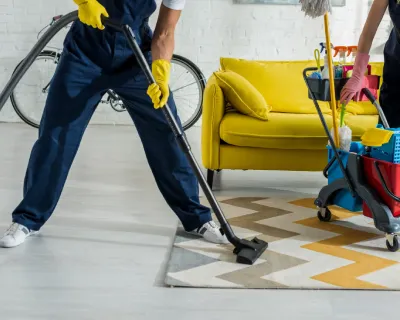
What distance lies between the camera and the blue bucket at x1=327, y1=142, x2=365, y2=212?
3117 millimetres

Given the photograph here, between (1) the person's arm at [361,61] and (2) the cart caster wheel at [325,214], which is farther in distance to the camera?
(2) the cart caster wheel at [325,214]

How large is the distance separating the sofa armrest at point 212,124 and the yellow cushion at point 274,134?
0.18ft

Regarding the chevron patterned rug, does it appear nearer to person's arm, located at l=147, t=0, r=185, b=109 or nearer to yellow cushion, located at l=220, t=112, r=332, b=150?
yellow cushion, located at l=220, t=112, r=332, b=150

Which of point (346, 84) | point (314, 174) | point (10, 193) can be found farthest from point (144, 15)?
point (314, 174)

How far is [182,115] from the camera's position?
21.8 ft

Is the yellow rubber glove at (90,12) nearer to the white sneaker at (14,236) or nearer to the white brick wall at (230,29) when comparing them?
the white sneaker at (14,236)

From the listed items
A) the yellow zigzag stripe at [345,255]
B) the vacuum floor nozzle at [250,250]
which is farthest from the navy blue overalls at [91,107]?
the yellow zigzag stripe at [345,255]

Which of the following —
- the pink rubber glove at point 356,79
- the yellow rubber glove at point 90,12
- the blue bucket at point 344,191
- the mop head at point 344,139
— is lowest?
the blue bucket at point 344,191

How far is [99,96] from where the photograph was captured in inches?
115

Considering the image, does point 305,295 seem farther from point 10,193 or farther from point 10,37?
point 10,37

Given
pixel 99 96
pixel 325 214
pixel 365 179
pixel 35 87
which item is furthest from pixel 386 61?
Answer: pixel 35 87

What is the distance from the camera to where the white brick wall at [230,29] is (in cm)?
652

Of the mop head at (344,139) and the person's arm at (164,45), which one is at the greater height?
the person's arm at (164,45)

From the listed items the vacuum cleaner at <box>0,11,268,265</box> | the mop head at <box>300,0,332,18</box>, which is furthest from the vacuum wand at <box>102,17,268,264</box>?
the mop head at <box>300,0,332,18</box>
